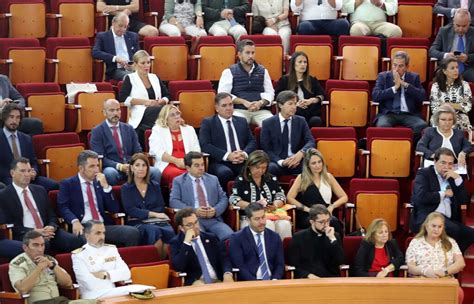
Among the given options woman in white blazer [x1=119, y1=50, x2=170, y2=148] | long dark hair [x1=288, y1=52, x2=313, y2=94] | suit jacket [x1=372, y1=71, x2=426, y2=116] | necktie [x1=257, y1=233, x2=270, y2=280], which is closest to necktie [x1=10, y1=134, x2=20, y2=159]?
woman in white blazer [x1=119, y1=50, x2=170, y2=148]

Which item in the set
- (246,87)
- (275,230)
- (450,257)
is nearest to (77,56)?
(246,87)

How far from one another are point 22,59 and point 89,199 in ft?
5.97

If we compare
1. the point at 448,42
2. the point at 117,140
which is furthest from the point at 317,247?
the point at 448,42

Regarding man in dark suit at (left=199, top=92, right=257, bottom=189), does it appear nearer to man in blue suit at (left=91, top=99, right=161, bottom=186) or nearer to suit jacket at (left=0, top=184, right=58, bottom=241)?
man in blue suit at (left=91, top=99, right=161, bottom=186)

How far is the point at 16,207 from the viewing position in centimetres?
885

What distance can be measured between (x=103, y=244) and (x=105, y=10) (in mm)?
3145

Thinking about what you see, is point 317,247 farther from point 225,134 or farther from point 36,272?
point 36,272

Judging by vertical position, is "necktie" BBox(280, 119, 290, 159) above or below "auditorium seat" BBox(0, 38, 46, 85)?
below

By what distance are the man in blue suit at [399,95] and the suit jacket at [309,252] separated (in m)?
1.69

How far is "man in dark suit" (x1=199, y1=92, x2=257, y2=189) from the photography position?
984cm

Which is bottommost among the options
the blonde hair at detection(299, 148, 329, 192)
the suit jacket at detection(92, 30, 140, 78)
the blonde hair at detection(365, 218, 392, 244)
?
the blonde hair at detection(365, 218, 392, 244)

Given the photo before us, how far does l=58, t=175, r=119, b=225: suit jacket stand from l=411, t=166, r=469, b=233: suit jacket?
2.12 metres

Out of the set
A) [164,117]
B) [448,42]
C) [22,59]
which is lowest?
[164,117]

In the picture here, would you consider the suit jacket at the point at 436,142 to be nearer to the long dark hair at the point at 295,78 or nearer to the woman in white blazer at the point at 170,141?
the long dark hair at the point at 295,78
